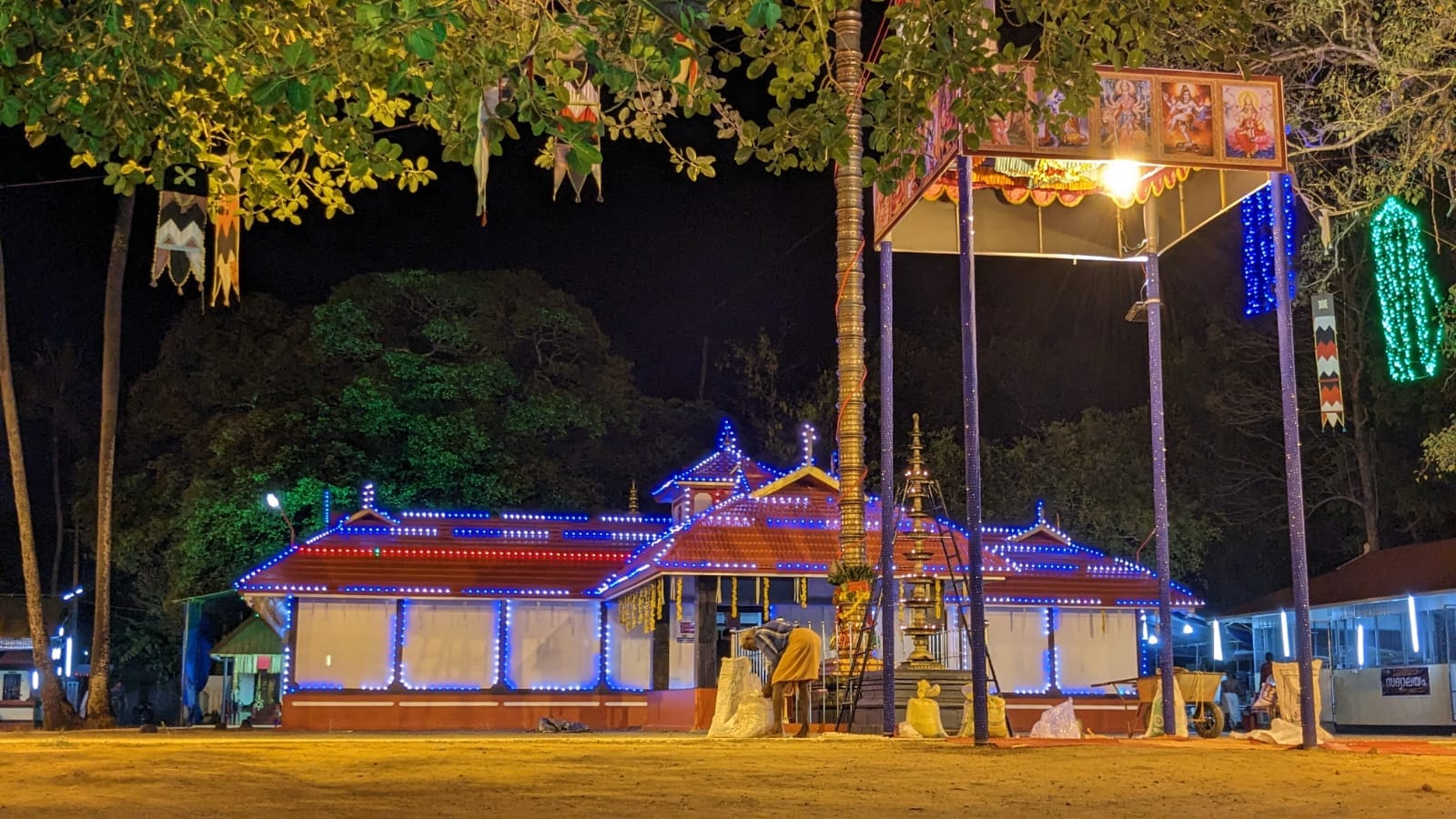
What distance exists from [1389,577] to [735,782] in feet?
71.6

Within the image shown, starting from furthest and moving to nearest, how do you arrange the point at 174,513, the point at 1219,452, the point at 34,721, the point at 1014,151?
the point at 1219,452 < the point at 174,513 < the point at 34,721 < the point at 1014,151

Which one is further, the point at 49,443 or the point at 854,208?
the point at 49,443

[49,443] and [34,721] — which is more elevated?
[49,443]

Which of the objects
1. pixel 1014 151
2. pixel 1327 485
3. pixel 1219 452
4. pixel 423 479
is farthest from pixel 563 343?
pixel 1014 151

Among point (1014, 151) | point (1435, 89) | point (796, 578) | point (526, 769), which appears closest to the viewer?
point (526, 769)

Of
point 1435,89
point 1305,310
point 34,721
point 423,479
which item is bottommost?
point 34,721

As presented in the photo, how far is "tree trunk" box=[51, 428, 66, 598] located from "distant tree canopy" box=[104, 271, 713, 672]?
8282 mm

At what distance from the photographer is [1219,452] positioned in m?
34.0

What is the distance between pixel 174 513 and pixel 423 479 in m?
6.17

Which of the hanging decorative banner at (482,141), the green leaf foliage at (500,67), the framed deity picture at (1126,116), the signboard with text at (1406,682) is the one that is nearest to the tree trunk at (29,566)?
the green leaf foliage at (500,67)

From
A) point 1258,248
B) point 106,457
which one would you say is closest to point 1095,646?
point 1258,248

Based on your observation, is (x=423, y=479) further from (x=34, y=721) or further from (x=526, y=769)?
(x=526, y=769)

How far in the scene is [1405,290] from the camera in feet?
51.7

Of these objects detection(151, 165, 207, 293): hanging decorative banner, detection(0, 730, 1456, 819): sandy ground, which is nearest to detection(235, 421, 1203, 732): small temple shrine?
detection(151, 165, 207, 293): hanging decorative banner
